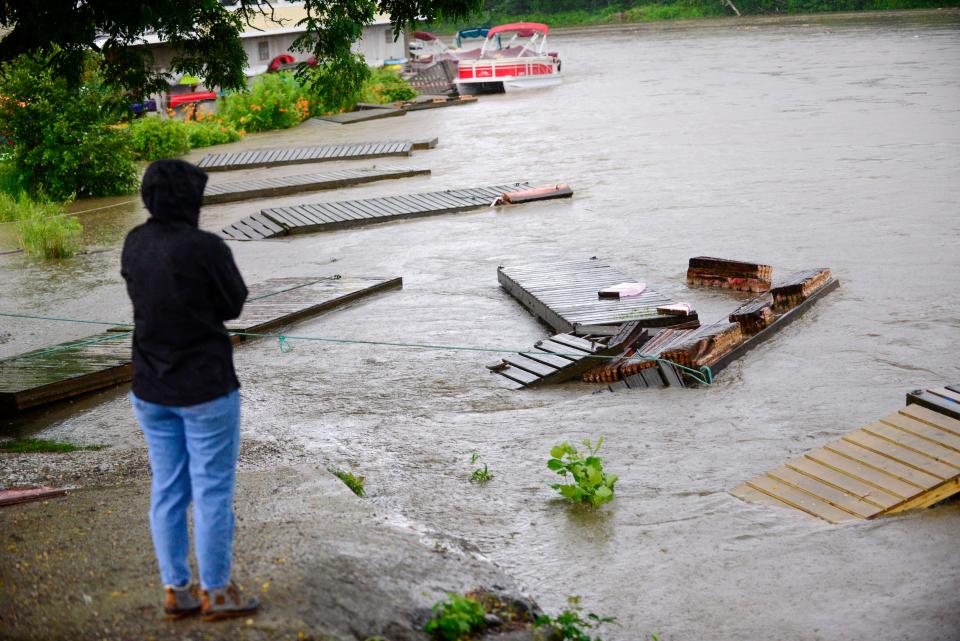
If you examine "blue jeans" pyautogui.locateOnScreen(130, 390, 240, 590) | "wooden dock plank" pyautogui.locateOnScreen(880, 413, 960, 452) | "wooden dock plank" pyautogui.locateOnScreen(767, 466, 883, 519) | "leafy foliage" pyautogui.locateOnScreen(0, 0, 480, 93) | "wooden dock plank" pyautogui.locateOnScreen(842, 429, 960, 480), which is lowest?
"wooden dock plank" pyautogui.locateOnScreen(767, 466, 883, 519)

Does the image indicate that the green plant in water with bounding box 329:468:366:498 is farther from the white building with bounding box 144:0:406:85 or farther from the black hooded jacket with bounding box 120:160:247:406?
the white building with bounding box 144:0:406:85

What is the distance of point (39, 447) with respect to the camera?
7934mm

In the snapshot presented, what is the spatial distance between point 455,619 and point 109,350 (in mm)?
6522

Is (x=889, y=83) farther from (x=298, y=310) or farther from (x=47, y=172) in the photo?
(x=298, y=310)

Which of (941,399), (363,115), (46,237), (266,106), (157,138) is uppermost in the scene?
(266,106)

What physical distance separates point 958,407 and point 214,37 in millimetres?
7366

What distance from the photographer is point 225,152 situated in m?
26.2

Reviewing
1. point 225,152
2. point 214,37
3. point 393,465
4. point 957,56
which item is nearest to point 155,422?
point 393,465

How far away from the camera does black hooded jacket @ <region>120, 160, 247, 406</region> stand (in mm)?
4043

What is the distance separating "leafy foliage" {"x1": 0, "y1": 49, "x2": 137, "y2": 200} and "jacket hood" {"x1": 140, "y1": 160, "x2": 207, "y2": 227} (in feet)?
51.9

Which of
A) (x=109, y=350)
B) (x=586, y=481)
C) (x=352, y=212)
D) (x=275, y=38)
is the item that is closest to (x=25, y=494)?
(x=586, y=481)

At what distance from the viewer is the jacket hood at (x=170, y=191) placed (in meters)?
4.04

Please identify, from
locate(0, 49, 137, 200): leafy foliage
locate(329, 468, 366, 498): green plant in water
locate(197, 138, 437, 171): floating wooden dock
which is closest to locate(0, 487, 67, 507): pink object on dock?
locate(329, 468, 366, 498): green plant in water

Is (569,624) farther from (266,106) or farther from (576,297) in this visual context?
(266,106)
